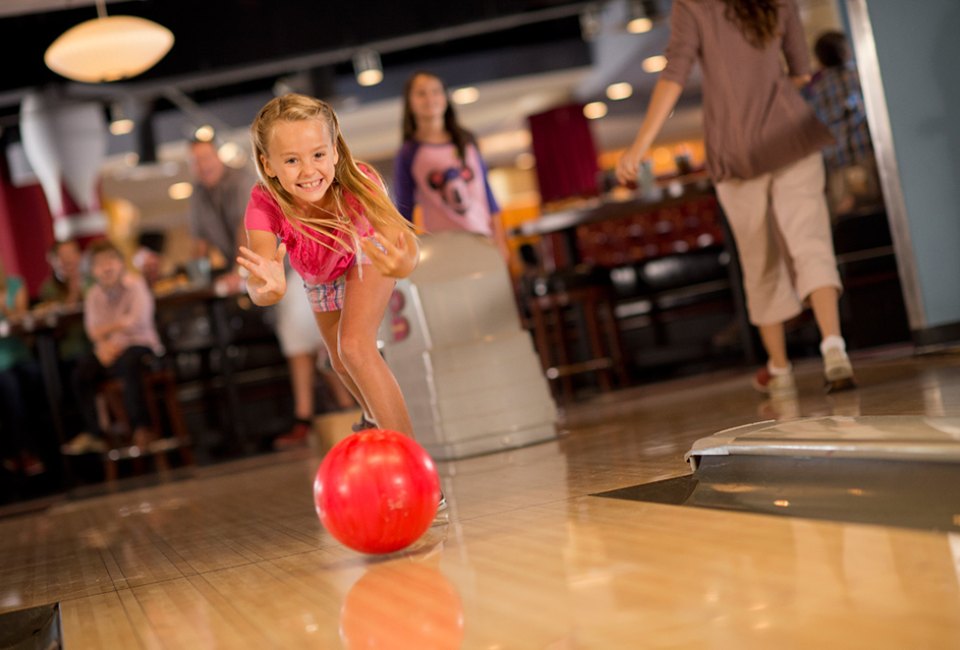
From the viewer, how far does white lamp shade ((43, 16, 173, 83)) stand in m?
6.84

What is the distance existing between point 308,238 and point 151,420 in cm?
453

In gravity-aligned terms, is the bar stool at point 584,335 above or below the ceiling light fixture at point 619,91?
below

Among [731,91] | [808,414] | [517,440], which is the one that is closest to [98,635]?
[808,414]

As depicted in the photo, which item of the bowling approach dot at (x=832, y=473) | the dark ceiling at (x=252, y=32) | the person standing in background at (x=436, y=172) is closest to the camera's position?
the bowling approach dot at (x=832, y=473)

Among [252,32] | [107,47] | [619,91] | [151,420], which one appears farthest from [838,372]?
[619,91]

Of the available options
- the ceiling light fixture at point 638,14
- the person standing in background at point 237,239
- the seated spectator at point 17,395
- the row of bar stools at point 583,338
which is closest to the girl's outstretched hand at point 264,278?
the person standing in background at point 237,239

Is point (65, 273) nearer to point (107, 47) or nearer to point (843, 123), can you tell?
point (107, 47)

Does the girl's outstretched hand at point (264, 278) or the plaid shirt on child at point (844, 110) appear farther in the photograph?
the plaid shirt on child at point (844, 110)

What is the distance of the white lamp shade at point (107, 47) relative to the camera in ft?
22.5

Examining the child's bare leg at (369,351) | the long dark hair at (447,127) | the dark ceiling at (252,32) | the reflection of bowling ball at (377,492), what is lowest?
the reflection of bowling ball at (377,492)

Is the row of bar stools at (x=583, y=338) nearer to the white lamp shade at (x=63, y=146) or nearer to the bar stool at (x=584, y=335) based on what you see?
the bar stool at (x=584, y=335)

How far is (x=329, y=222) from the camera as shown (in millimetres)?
2383

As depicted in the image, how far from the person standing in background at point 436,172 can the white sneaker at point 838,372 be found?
133 cm

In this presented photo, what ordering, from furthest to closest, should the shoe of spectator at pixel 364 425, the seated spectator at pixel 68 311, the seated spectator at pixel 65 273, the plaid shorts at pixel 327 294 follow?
the seated spectator at pixel 65 273 < the seated spectator at pixel 68 311 < the shoe of spectator at pixel 364 425 < the plaid shorts at pixel 327 294
